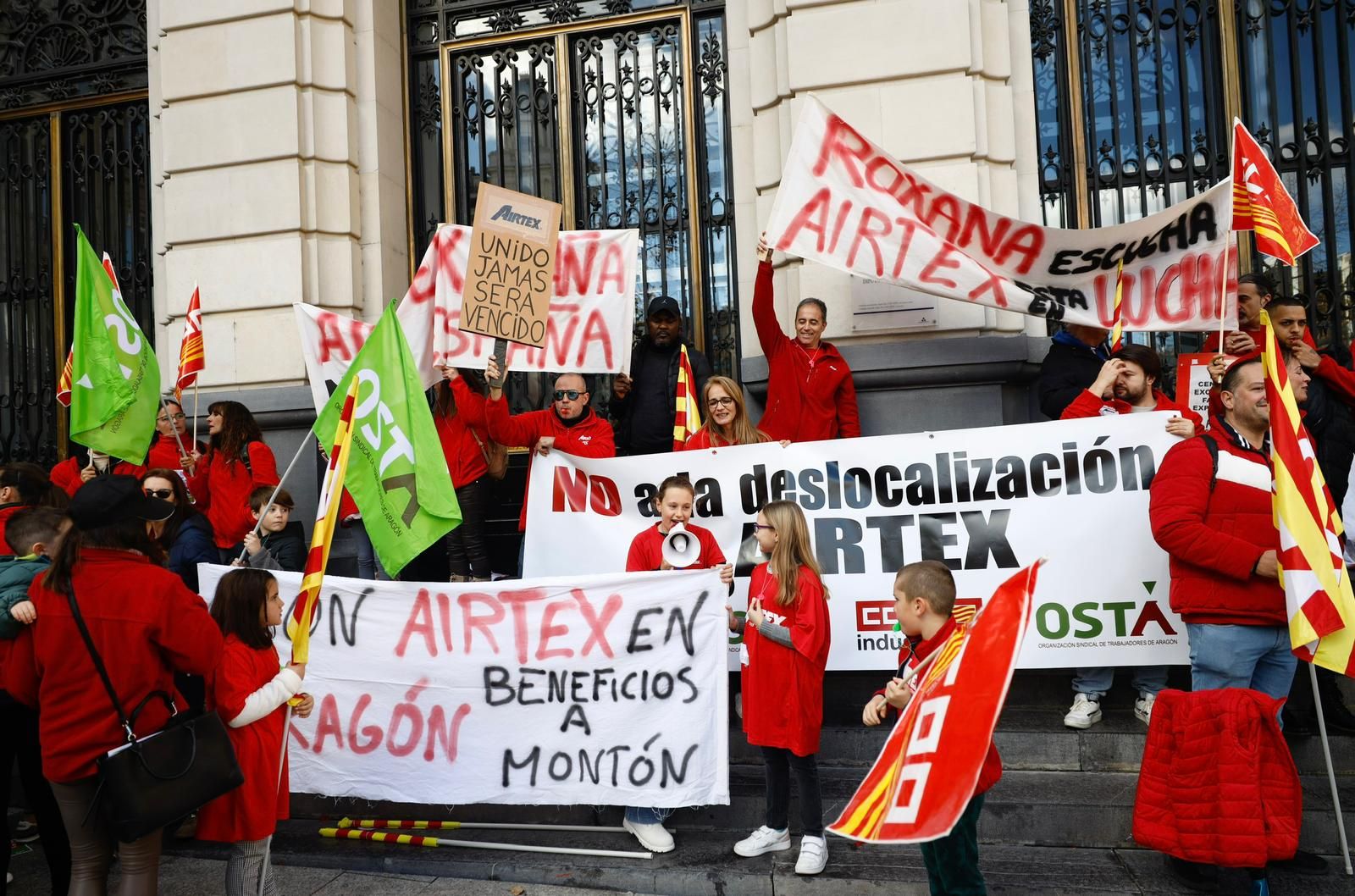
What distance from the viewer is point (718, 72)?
945 centimetres

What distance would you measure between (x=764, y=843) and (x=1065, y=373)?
3465mm

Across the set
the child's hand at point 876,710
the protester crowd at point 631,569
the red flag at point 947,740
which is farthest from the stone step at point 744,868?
the red flag at point 947,740

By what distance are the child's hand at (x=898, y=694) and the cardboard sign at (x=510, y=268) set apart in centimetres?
353

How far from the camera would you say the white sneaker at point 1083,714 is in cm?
559

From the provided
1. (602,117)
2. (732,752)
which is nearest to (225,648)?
(732,752)

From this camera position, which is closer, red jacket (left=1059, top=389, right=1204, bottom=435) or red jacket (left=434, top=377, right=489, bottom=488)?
red jacket (left=1059, top=389, right=1204, bottom=435)

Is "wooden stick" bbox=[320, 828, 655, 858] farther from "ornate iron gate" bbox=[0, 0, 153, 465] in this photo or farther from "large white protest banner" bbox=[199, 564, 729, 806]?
"ornate iron gate" bbox=[0, 0, 153, 465]

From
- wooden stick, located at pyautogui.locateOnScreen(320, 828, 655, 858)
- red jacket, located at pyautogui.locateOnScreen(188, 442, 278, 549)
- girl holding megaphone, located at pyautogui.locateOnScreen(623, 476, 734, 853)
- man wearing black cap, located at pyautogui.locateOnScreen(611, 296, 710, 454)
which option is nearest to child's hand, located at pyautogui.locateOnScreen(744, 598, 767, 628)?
girl holding megaphone, located at pyautogui.locateOnScreen(623, 476, 734, 853)

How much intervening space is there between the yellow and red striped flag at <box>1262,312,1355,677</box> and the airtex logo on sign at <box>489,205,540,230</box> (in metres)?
4.06

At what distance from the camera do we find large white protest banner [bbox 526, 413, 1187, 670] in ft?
19.1

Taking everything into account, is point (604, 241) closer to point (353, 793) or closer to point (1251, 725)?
point (353, 793)

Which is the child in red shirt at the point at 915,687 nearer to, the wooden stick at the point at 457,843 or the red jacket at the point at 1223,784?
the red jacket at the point at 1223,784

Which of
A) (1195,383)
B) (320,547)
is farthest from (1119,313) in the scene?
(320,547)

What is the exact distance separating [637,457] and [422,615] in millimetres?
1786
